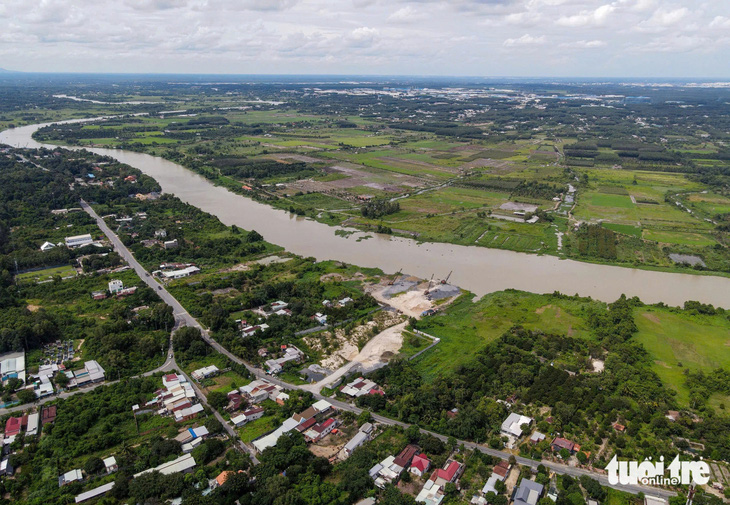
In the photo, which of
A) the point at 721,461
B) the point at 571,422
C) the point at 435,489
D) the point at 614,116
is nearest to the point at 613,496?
the point at 571,422

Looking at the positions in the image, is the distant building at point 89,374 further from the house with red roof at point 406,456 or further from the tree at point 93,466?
the house with red roof at point 406,456

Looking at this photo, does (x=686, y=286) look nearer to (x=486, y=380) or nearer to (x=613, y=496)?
(x=486, y=380)

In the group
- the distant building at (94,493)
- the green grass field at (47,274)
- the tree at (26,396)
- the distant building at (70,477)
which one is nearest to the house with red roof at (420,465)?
the distant building at (94,493)

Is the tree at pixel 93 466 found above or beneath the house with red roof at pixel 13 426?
beneath

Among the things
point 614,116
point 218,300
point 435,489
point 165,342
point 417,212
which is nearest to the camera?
point 435,489

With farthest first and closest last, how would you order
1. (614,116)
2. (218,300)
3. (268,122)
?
(614,116) → (268,122) → (218,300)

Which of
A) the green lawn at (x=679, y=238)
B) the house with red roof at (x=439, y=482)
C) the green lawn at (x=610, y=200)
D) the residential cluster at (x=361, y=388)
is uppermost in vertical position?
the green lawn at (x=610, y=200)

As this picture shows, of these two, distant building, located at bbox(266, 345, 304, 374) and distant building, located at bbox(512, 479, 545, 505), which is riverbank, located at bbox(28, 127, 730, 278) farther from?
distant building, located at bbox(512, 479, 545, 505)
